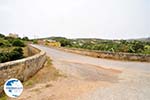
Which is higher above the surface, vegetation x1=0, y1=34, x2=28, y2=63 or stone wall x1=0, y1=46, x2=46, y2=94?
stone wall x1=0, y1=46, x2=46, y2=94

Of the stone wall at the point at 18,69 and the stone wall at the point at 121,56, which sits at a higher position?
the stone wall at the point at 18,69

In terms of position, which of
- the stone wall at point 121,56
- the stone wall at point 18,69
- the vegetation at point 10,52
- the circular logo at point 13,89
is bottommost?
the vegetation at point 10,52

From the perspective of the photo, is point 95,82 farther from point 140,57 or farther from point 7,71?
point 140,57

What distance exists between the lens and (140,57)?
58.3ft

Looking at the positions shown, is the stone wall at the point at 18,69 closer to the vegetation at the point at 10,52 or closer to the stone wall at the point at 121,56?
the stone wall at the point at 121,56

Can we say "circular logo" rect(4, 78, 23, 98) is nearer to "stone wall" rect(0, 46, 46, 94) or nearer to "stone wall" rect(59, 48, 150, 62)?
"stone wall" rect(0, 46, 46, 94)

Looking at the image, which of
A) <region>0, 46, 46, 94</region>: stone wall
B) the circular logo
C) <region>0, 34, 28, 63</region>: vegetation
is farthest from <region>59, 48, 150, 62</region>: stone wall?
<region>0, 34, 28, 63</region>: vegetation

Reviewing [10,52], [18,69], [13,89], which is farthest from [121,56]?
[10,52]

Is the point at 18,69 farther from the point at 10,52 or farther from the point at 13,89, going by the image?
the point at 10,52

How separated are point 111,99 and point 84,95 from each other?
948 millimetres

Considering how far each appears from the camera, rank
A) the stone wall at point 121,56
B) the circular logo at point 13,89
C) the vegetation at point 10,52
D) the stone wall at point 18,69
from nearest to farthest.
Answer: the circular logo at point 13,89 → the stone wall at point 18,69 → the stone wall at point 121,56 → the vegetation at point 10,52

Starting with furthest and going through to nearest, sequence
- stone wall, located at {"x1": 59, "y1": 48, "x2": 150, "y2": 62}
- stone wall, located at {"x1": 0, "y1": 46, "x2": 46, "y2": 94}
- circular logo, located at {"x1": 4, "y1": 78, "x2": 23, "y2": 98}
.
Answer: stone wall, located at {"x1": 59, "y1": 48, "x2": 150, "y2": 62} → stone wall, located at {"x1": 0, "y1": 46, "x2": 46, "y2": 94} → circular logo, located at {"x1": 4, "y1": 78, "x2": 23, "y2": 98}

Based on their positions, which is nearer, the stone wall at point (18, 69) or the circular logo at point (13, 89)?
the circular logo at point (13, 89)

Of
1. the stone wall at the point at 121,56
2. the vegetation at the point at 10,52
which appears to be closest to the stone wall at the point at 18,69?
the stone wall at the point at 121,56
